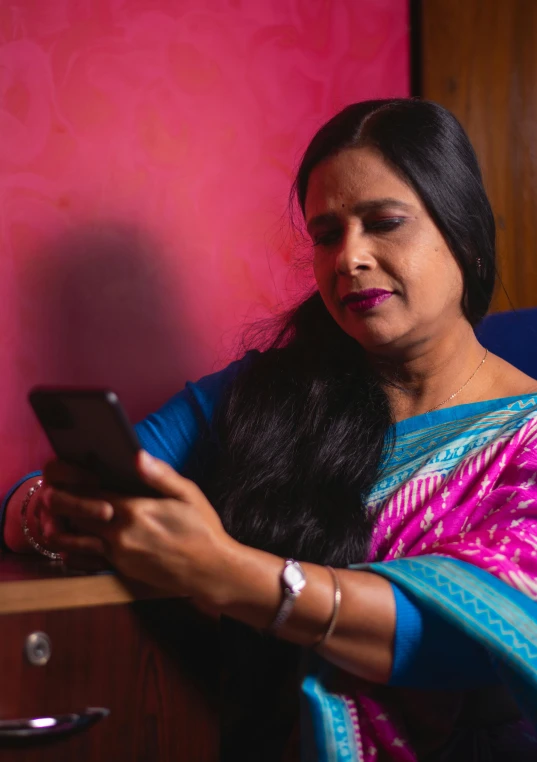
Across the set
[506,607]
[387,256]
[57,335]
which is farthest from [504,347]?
[57,335]

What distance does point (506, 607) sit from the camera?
745mm

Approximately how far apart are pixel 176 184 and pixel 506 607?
2.92 feet

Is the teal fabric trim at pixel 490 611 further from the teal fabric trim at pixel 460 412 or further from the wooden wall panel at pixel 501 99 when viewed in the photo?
the wooden wall panel at pixel 501 99

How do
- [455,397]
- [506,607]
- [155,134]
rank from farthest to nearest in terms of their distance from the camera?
[155,134]
[455,397]
[506,607]

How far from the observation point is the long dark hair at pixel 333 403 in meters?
0.96

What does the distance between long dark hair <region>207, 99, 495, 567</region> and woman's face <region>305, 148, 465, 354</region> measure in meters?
0.03

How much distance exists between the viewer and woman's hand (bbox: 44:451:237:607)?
0.69 metres

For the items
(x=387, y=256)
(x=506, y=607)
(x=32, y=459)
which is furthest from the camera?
(x=32, y=459)

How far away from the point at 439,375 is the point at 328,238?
25 centimetres

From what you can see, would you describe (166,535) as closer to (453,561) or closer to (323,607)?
(323,607)

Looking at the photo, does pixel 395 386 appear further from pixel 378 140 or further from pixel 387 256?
pixel 378 140

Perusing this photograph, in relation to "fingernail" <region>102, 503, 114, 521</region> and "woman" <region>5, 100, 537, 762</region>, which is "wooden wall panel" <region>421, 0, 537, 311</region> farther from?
"fingernail" <region>102, 503, 114, 521</region>

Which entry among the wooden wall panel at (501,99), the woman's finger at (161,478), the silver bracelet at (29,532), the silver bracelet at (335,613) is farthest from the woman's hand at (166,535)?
the wooden wall panel at (501,99)

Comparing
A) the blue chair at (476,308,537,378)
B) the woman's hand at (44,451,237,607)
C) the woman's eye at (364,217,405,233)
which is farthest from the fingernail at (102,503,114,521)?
the blue chair at (476,308,537,378)
